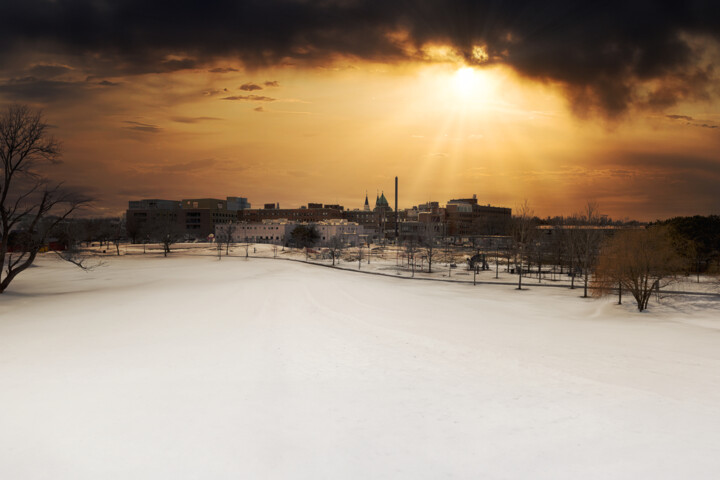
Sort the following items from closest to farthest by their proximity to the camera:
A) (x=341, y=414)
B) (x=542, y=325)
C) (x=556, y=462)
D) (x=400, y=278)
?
1. (x=556, y=462)
2. (x=341, y=414)
3. (x=542, y=325)
4. (x=400, y=278)

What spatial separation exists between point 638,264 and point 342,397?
114ft

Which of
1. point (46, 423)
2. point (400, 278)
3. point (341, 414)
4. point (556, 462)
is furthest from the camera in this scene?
point (400, 278)

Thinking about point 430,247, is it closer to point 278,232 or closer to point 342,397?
point 342,397

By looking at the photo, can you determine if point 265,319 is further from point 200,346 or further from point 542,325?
point 542,325

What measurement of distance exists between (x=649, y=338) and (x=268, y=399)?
2258 cm

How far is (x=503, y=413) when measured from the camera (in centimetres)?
1305

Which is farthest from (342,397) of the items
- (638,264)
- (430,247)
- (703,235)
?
(703,235)

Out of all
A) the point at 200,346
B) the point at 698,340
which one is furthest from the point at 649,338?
the point at 200,346

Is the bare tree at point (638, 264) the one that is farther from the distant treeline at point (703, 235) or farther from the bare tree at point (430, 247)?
the bare tree at point (430, 247)

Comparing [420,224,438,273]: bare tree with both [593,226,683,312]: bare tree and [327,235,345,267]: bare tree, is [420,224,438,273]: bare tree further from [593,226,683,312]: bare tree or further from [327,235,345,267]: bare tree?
[593,226,683,312]: bare tree

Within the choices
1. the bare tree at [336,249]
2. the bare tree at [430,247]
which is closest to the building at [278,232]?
the bare tree at [430,247]

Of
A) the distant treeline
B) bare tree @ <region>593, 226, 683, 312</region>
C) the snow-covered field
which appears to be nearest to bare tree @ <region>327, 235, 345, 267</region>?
bare tree @ <region>593, 226, 683, 312</region>

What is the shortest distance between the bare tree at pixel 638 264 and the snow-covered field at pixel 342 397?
10.1m

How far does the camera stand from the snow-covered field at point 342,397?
10.3 meters
